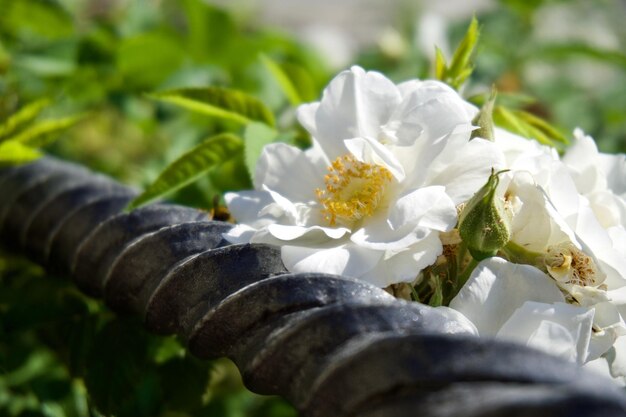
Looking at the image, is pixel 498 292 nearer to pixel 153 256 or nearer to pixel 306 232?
pixel 306 232

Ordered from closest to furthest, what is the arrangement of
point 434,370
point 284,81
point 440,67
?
point 434,370 → point 440,67 → point 284,81

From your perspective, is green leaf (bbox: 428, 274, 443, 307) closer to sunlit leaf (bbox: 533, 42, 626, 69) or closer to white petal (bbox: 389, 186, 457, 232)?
white petal (bbox: 389, 186, 457, 232)

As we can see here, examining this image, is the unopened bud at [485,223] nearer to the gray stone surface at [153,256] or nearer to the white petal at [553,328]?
the white petal at [553,328]

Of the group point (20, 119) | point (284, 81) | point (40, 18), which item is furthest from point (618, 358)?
point (40, 18)

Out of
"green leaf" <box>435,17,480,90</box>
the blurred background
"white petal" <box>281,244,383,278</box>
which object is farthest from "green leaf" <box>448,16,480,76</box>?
"white petal" <box>281,244,383,278</box>

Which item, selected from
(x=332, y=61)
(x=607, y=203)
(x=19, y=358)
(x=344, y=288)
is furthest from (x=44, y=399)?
(x=332, y=61)

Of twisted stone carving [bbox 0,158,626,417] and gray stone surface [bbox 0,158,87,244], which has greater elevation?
twisted stone carving [bbox 0,158,626,417]

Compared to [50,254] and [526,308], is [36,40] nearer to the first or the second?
[50,254]
